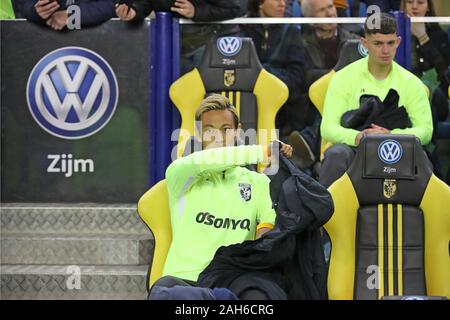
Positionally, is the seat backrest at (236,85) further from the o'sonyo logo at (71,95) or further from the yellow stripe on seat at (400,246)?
the yellow stripe on seat at (400,246)

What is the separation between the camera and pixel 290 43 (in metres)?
6.24

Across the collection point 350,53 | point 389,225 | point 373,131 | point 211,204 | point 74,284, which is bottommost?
point 74,284

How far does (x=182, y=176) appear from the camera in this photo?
13.9 feet

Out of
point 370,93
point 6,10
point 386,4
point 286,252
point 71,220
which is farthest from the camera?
point 386,4

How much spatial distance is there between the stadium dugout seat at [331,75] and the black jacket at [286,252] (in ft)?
6.53

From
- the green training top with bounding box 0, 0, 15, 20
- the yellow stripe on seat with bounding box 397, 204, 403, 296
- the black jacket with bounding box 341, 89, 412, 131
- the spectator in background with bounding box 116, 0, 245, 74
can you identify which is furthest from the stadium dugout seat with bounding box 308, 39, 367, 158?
the green training top with bounding box 0, 0, 15, 20

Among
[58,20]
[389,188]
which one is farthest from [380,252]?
[58,20]

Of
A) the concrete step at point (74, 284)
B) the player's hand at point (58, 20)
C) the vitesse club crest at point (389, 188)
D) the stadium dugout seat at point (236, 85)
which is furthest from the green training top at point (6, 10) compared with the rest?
the vitesse club crest at point (389, 188)

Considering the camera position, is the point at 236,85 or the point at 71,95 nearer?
the point at 236,85

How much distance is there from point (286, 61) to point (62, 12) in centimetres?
140

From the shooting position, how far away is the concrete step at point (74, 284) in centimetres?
551

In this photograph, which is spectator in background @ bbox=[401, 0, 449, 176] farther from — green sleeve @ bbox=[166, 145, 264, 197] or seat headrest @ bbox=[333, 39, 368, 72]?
green sleeve @ bbox=[166, 145, 264, 197]

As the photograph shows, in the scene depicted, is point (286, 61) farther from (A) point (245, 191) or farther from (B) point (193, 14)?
(A) point (245, 191)

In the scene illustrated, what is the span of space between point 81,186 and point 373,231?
7.31ft
